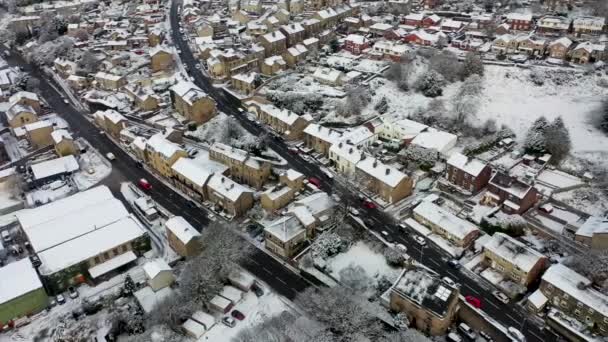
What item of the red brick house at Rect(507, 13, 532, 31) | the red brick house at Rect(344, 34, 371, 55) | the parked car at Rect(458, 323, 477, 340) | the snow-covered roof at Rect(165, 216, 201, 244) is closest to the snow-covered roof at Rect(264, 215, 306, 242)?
the snow-covered roof at Rect(165, 216, 201, 244)

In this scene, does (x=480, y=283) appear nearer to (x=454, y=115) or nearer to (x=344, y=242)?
(x=344, y=242)

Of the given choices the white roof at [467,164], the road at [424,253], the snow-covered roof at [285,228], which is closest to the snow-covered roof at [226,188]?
the snow-covered roof at [285,228]

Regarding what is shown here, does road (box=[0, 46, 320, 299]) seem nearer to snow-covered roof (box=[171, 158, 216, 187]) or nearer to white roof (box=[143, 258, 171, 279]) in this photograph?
snow-covered roof (box=[171, 158, 216, 187])

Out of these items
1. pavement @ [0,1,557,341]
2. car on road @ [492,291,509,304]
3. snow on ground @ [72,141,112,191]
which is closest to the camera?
pavement @ [0,1,557,341]

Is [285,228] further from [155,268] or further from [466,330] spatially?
[466,330]

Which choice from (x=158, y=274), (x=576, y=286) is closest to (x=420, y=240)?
(x=576, y=286)
